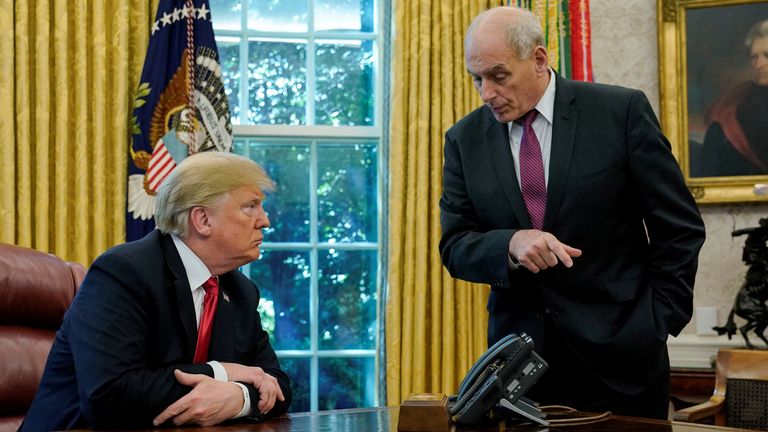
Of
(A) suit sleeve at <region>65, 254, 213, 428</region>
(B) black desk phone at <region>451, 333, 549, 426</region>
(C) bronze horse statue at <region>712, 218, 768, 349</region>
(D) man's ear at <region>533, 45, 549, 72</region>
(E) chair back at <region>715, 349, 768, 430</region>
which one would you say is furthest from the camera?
(C) bronze horse statue at <region>712, 218, 768, 349</region>

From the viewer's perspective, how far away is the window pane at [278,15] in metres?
4.99

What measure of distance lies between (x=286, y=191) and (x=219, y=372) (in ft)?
9.33

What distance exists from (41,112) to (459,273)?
8.45ft

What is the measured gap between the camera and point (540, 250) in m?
2.10

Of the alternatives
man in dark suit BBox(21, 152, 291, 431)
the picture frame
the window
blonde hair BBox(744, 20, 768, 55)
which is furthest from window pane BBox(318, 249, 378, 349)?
man in dark suit BBox(21, 152, 291, 431)

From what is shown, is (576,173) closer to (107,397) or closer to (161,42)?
(107,397)

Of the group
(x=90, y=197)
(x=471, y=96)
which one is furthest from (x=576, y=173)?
(x=90, y=197)

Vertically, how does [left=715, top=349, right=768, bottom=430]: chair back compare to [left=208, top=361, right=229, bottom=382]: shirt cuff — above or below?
below

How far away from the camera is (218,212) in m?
2.34

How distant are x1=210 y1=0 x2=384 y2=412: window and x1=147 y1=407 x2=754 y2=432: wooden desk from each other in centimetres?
281

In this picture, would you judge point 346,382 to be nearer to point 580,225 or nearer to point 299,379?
point 299,379

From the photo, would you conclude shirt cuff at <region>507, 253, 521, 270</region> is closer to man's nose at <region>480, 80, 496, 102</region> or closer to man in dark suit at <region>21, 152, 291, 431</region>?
man's nose at <region>480, 80, 496, 102</region>

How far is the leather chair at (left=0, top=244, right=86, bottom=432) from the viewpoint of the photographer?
2.54m

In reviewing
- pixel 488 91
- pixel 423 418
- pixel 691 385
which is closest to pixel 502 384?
pixel 423 418
